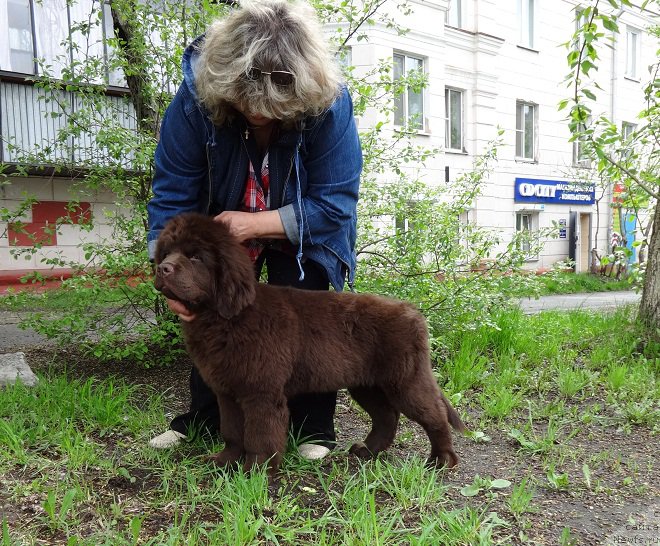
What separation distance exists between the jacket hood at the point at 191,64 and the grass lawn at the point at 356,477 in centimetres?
185

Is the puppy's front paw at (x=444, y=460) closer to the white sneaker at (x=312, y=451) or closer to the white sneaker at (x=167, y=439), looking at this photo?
the white sneaker at (x=312, y=451)

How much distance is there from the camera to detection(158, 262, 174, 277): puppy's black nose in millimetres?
2408

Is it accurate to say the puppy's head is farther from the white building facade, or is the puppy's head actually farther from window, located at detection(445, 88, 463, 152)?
window, located at detection(445, 88, 463, 152)

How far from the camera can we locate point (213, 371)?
8.74 ft

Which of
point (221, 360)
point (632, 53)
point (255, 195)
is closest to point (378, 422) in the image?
point (221, 360)

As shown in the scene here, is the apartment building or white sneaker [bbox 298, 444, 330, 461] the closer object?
white sneaker [bbox 298, 444, 330, 461]

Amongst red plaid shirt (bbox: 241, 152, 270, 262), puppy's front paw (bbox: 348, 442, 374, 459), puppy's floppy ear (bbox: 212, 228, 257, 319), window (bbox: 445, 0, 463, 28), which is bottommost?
puppy's front paw (bbox: 348, 442, 374, 459)

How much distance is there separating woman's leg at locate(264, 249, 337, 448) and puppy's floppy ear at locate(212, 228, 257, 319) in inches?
22.1

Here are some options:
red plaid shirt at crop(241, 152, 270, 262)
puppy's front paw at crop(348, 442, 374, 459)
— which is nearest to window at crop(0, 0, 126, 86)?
red plaid shirt at crop(241, 152, 270, 262)

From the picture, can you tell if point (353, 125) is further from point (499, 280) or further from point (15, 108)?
point (15, 108)

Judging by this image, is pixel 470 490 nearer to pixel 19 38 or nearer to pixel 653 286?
pixel 653 286

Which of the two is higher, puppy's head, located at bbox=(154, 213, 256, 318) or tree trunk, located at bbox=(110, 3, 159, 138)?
tree trunk, located at bbox=(110, 3, 159, 138)

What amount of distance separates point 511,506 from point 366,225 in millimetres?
2813

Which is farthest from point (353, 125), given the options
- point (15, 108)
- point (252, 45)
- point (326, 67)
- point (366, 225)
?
point (15, 108)
